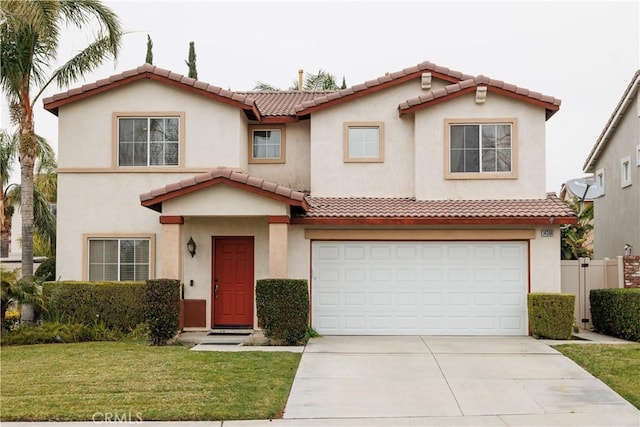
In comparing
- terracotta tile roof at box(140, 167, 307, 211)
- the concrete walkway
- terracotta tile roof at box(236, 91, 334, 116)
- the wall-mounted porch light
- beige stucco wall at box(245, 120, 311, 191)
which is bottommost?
the concrete walkway

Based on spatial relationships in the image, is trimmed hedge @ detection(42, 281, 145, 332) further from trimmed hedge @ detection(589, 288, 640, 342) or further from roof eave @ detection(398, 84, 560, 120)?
trimmed hedge @ detection(589, 288, 640, 342)

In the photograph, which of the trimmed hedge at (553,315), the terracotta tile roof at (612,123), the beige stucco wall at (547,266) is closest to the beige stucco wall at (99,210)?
the beige stucco wall at (547,266)

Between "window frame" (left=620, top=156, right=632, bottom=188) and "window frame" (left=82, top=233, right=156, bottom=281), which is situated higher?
"window frame" (left=620, top=156, right=632, bottom=188)

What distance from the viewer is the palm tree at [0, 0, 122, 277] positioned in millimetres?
16312

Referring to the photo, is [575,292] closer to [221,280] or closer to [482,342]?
[482,342]

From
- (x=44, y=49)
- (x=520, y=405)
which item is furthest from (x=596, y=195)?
(x=44, y=49)

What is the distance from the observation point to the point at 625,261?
55.2 ft

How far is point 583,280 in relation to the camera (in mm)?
17781

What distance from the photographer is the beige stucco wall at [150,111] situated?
17.2 metres

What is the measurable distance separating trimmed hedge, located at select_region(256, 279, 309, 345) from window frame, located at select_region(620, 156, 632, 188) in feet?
41.0

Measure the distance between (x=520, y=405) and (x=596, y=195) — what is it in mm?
9375

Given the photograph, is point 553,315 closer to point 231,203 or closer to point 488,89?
point 488,89

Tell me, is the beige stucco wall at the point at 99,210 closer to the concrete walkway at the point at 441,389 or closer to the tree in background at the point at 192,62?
the concrete walkway at the point at 441,389

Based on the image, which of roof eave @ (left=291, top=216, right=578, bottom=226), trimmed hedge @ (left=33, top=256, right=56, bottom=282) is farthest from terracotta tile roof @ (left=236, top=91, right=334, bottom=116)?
trimmed hedge @ (left=33, top=256, right=56, bottom=282)
